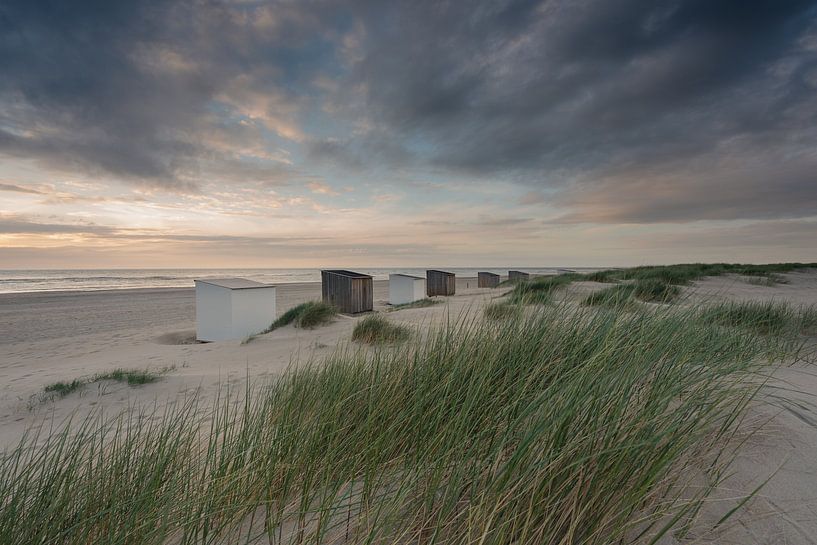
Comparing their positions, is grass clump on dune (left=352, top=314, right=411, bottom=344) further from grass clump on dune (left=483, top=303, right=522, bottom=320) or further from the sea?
the sea

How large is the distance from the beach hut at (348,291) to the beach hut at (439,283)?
22.8ft

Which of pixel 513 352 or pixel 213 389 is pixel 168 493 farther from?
pixel 213 389

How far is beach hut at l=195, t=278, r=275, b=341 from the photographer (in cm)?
951

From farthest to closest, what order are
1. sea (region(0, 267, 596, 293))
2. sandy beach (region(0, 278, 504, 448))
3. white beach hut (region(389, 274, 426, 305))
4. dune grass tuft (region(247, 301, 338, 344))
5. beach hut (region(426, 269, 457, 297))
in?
sea (region(0, 267, 596, 293))
beach hut (region(426, 269, 457, 297))
white beach hut (region(389, 274, 426, 305))
dune grass tuft (region(247, 301, 338, 344))
sandy beach (region(0, 278, 504, 448))

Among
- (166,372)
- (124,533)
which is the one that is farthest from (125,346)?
(124,533)

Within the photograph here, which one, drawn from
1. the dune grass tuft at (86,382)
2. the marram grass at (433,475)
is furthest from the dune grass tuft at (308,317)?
the marram grass at (433,475)

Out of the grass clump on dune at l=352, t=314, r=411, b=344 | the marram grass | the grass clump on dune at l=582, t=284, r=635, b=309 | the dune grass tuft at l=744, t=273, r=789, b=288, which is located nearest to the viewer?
the marram grass

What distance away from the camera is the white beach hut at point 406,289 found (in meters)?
17.0

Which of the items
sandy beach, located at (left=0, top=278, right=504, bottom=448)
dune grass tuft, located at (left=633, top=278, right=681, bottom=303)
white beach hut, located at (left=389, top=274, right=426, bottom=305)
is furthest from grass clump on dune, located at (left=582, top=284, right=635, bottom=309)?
white beach hut, located at (left=389, top=274, right=426, bottom=305)

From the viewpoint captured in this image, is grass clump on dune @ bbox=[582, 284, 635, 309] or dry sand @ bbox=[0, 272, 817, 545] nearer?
dry sand @ bbox=[0, 272, 817, 545]

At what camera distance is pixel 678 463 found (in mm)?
1582

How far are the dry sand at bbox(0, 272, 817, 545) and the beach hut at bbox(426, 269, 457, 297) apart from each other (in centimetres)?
819

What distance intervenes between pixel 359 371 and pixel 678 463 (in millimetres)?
1856

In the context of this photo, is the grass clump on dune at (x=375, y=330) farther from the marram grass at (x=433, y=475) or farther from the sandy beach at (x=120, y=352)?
the marram grass at (x=433, y=475)
